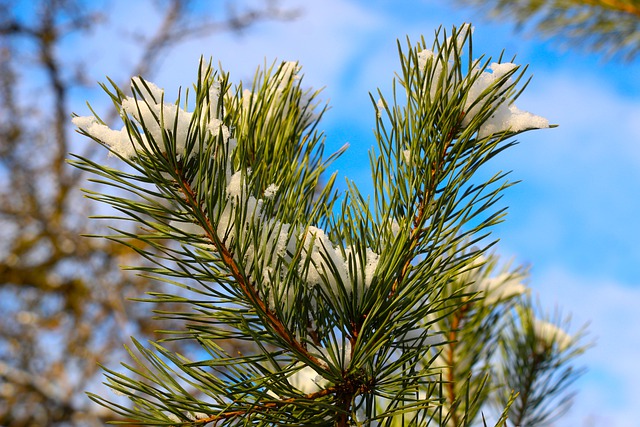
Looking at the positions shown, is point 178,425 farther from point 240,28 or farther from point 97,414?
point 240,28

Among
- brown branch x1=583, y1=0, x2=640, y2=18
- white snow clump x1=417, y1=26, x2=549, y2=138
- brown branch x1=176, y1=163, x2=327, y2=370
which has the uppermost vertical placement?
brown branch x1=583, y1=0, x2=640, y2=18

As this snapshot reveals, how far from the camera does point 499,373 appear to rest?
854 millimetres

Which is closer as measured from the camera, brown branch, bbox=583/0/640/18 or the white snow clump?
the white snow clump

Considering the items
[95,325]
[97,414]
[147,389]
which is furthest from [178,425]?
[95,325]

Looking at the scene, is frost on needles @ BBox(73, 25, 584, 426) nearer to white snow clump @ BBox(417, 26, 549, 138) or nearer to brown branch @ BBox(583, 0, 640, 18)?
white snow clump @ BBox(417, 26, 549, 138)

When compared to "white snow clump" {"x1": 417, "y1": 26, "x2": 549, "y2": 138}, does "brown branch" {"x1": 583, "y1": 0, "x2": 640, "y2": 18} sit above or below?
above

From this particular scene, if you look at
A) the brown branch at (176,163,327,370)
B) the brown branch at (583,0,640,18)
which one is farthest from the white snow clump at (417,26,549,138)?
the brown branch at (583,0,640,18)

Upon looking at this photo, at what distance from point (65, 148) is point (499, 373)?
6359 millimetres

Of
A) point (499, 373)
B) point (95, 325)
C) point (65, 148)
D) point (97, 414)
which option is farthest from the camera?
point (65, 148)

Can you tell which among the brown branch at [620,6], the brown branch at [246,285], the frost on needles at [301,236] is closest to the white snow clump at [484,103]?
the frost on needles at [301,236]

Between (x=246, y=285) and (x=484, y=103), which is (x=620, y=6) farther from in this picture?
(x=246, y=285)

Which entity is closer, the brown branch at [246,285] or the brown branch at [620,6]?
the brown branch at [246,285]

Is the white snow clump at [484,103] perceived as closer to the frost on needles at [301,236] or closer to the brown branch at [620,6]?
the frost on needles at [301,236]

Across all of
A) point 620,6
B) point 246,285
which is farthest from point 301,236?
point 620,6
